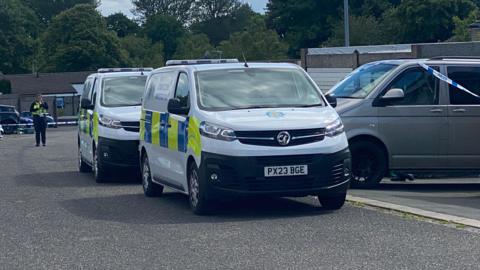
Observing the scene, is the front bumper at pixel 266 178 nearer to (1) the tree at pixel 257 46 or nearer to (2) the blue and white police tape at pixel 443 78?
(2) the blue and white police tape at pixel 443 78

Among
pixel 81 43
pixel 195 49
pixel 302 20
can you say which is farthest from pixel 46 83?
pixel 302 20

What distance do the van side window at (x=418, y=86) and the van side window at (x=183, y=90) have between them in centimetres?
352

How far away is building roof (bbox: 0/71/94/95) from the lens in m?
93.1

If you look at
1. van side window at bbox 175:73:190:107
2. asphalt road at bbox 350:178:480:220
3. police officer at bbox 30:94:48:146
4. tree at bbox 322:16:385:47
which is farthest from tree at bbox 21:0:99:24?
van side window at bbox 175:73:190:107

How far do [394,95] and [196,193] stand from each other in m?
4.21

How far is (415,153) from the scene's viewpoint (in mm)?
15328

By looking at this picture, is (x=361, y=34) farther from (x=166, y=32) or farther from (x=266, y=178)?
(x=166, y=32)

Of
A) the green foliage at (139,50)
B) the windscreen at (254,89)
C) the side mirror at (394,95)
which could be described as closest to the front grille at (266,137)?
the windscreen at (254,89)

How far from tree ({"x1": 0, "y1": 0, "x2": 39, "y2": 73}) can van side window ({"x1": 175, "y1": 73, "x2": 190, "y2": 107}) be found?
94722 mm

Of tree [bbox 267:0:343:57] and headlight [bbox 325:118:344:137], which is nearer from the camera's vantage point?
headlight [bbox 325:118:344:137]

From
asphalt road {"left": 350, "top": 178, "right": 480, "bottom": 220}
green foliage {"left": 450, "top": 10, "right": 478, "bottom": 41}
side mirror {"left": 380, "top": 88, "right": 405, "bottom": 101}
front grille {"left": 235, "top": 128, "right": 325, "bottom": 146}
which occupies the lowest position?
asphalt road {"left": 350, "top": 178, "right": 480, "bottom": 220}

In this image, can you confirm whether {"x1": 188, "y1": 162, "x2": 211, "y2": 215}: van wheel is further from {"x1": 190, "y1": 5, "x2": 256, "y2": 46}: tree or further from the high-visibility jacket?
{"x1": 190, "y1": 5, "x2": 256, "y2": 46}: tree

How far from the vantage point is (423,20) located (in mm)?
65688

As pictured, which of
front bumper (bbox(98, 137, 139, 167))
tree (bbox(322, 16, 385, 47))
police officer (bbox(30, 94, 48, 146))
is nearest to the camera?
front bumper (bbox(98, 137, 139, 167))
